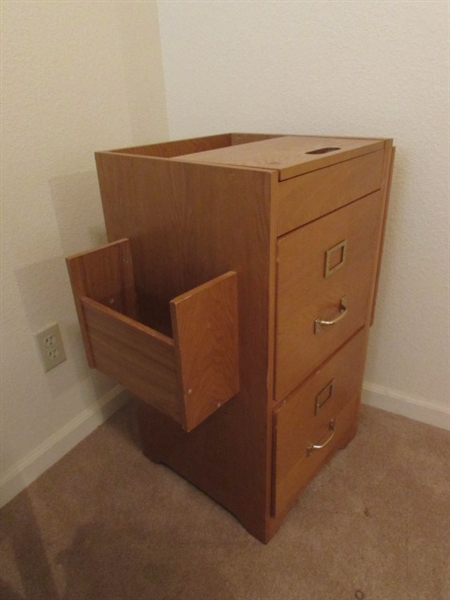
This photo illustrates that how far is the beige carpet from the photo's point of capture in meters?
0.84

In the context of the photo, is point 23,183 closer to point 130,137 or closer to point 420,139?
point 130,137

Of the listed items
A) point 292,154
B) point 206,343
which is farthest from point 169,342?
point 292,154

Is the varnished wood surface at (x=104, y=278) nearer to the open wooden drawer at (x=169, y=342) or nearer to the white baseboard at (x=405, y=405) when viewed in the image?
the open wooden drawer at (x=169, y=342)

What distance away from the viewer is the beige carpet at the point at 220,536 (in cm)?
84

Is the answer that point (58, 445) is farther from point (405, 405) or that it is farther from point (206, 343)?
point (405, 405)

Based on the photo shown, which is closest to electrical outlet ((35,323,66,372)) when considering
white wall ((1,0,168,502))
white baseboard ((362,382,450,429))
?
white wall ((1,0,168,502))

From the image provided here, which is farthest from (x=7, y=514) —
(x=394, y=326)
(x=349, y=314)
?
(x=394, y=326)

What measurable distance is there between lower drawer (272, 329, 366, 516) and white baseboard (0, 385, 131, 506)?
1.97 ft

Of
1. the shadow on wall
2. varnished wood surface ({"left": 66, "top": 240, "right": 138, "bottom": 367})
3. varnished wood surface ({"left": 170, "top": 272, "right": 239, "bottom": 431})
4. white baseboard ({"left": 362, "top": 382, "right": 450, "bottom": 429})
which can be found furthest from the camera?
white baseboard ({"left": 362, "top": 382, "right": 450, "bottom": 429})

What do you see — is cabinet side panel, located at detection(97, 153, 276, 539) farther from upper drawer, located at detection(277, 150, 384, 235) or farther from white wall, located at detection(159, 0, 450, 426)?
white wall, located at detection(159, 0, 450, 426)

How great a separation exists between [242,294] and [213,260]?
0.25 ft

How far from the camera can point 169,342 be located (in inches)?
24.8

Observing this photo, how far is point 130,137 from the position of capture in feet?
3.79

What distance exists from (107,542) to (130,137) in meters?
1.01
